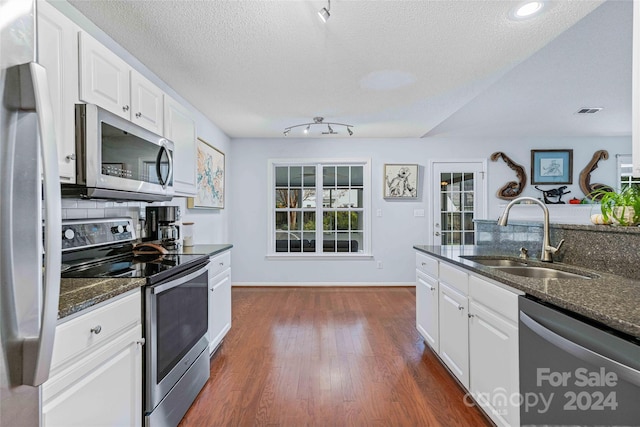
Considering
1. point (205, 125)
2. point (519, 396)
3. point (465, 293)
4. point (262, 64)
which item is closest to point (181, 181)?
point (262, 64)

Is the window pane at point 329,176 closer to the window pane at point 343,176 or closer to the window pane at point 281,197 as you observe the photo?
the window pane at point 343,176

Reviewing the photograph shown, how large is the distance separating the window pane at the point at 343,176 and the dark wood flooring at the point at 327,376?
2.13 meters

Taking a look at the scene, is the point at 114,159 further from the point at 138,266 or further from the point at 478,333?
the point at 478,333

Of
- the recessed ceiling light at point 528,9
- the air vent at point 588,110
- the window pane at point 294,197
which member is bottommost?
the window pane at point 294,197

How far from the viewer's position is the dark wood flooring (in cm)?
184

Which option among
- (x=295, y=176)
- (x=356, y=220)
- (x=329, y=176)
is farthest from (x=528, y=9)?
(x=295, y=176)

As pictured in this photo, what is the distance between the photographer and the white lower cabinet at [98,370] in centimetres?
99

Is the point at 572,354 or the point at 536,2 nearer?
the point at 572,354

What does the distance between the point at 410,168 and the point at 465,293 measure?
10.8 ft

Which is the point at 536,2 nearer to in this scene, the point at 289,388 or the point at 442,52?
the point at 442,52

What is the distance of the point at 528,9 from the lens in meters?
1.82

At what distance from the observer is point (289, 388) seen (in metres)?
2.12

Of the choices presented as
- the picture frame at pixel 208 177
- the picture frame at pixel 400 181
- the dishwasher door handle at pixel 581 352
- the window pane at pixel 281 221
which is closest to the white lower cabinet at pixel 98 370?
the dishwasher door handle at pixel 581 352

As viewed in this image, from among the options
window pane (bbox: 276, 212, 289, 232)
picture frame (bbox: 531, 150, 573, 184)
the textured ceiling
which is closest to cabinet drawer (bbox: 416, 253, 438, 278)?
the textured ceiling
